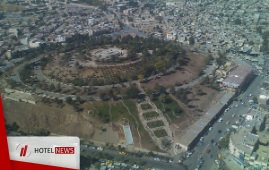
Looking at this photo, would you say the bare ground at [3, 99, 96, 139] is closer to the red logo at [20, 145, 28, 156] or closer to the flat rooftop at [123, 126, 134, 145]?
the flat rooftop at [123, 126, 134, 145]

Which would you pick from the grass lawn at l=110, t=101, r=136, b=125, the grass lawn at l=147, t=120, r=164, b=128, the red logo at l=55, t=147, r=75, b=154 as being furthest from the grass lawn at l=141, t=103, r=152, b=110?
the red logo at l=55, t=147, r=75, b=154

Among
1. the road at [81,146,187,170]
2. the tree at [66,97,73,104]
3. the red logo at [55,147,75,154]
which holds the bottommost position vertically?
the road at [81,146,187,170]

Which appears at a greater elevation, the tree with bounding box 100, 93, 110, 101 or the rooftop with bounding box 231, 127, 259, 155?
the tree with bounding box 100, 93, 110, 101

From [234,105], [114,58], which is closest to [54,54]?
[114,58]

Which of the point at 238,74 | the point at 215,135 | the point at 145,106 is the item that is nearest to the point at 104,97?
the point at 145,106

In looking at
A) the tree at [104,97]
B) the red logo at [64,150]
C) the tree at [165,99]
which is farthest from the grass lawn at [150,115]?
the red logo at [64,150]

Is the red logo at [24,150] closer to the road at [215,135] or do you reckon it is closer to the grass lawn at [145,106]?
the road at [215,135]

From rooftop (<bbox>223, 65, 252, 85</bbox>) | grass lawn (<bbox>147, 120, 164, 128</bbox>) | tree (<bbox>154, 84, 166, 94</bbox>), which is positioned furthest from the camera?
rooftop (<bbox>223, 65, 252, 85</bbox>)
